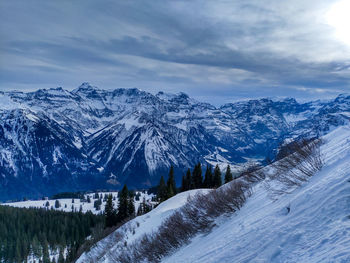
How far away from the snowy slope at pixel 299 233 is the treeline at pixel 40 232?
333 ft

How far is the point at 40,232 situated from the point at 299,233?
137 meters

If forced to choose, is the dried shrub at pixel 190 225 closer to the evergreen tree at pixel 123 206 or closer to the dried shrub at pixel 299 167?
the dried shrub at pixel 299 167

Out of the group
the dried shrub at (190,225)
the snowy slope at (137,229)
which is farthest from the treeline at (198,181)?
the dried shrub at (190,225)

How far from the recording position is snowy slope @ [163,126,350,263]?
7.05 m

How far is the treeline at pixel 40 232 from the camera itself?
109m

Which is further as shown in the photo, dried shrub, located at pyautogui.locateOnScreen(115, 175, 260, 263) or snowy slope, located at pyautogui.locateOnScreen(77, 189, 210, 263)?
snowy slope, located at pyautogui.locateOnScreen(77, 189, 210, 263)

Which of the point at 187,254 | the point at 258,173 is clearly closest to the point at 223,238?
the point at 187,254

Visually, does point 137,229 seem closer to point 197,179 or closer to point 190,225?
point 190,225

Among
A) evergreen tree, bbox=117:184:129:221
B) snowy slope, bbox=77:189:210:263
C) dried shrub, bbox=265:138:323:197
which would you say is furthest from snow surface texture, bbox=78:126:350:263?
evergreen tree, bbox=117:184:129:221

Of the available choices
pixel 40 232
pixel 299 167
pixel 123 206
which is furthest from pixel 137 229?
pixel 40 232

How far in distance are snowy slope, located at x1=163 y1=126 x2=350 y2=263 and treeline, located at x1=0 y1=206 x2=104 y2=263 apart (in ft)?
333

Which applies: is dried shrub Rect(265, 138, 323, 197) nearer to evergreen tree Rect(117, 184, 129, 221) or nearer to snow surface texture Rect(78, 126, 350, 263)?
snow surface texture Rect(78, 126, 350, 263)

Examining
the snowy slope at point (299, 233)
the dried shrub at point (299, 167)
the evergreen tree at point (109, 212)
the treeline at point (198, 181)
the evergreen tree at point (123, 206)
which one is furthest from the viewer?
the evergreen tree at point (109, 212)

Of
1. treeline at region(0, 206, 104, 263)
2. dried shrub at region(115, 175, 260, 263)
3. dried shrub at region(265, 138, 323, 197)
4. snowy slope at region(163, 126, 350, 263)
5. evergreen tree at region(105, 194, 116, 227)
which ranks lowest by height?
treeline at region(0, 206, 104, 263)
